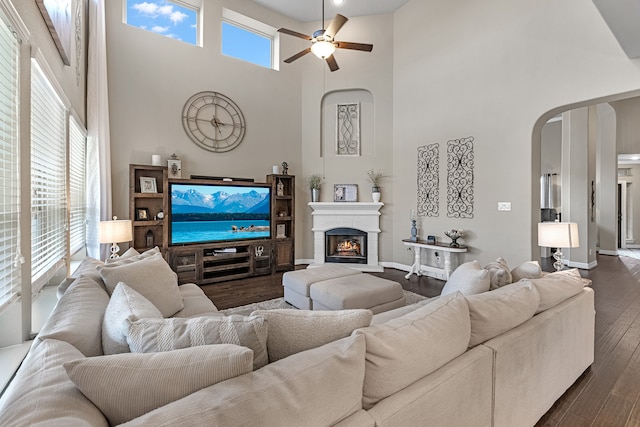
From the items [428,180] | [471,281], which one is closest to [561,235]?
[471,281]

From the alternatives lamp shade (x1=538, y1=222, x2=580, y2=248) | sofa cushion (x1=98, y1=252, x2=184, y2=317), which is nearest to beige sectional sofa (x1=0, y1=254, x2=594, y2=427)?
sofa cushion (x1=98, y1=252, x2=184, y2=317)

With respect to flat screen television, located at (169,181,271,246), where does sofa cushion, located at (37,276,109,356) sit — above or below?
below

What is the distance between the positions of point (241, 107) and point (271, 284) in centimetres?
317

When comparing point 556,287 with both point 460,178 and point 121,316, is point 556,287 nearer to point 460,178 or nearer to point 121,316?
point 121,316

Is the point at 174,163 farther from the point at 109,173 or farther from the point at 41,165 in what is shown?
the point at 41,165

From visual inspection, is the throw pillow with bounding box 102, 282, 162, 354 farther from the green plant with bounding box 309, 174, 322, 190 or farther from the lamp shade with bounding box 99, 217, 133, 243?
the green plant with bounding box 309, 174, 322, 190

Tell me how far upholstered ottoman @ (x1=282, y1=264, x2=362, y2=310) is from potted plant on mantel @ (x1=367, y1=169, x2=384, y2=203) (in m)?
2.37

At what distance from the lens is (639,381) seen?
83.7 inches

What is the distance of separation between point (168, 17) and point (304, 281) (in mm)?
4754

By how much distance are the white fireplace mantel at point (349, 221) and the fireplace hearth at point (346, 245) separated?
95 millimetres

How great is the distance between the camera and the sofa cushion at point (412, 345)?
3.32ft

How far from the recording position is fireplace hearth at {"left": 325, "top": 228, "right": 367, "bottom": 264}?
5918mm

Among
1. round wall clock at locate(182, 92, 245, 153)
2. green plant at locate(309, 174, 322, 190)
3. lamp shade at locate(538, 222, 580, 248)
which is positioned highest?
round wall clock at locate(182, 92, 245, 153)

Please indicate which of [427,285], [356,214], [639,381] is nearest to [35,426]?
[639,381]
